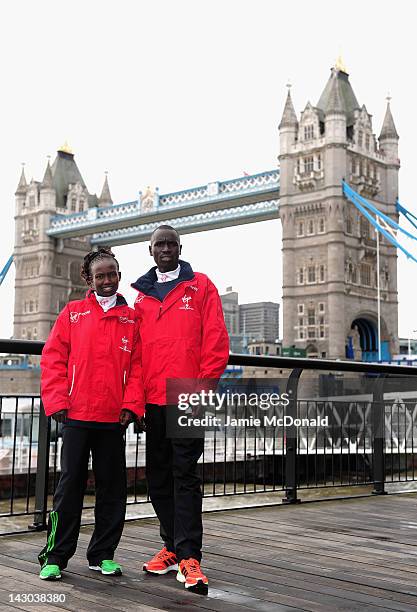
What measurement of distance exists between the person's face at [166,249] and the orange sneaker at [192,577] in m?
1.20

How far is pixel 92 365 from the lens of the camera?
3031 mm

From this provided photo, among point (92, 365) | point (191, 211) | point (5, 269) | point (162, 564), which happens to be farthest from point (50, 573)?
point (5, 269)

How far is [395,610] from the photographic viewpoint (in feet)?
8.42

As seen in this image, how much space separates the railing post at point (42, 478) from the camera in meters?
3.86

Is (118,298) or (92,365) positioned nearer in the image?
(92,365)

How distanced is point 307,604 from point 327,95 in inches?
1961

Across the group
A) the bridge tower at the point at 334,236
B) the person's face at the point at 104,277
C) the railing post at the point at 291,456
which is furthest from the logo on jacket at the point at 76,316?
the bridge tower at the point at 334,236

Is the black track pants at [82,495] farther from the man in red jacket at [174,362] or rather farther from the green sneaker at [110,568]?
the man in red jacket at [174,362]

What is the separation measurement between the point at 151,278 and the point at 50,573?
1258mm

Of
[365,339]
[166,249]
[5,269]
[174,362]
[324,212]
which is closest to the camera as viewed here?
[174,362]

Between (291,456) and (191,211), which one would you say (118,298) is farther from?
(191,211)

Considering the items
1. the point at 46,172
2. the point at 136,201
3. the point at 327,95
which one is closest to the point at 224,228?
the point at 136,201

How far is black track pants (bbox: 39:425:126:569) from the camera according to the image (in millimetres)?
2975

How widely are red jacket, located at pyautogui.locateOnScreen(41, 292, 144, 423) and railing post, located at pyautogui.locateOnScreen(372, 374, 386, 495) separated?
3.16 meters
